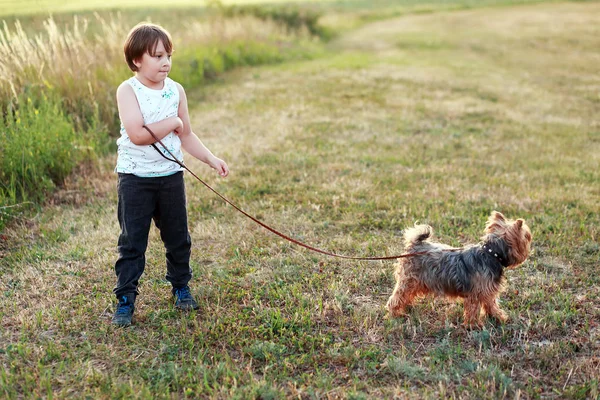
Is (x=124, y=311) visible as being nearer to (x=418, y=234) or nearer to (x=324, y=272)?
(x=324, y=272)

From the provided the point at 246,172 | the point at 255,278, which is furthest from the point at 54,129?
the point at 255,278

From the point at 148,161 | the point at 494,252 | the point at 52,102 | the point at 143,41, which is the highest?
the point at 143,41

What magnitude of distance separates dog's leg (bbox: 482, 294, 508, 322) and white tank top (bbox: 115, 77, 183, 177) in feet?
8.06

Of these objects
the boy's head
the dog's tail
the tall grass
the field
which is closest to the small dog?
the dog's tail

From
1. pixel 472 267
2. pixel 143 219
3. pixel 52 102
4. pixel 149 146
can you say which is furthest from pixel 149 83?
pixel 52 102

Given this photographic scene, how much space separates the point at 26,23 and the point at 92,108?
15.3ft

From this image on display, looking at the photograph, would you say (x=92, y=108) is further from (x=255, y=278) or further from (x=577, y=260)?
(x=577, y=260)

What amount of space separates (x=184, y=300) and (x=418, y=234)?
1.88m

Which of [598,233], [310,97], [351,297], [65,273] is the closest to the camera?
[351,297]

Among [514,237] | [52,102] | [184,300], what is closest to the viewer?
[514,237]

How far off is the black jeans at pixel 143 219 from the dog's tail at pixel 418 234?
170cm

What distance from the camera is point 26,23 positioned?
39.0 feet

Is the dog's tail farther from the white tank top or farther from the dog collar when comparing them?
the white tank top

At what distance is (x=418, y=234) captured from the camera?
4.25 m
